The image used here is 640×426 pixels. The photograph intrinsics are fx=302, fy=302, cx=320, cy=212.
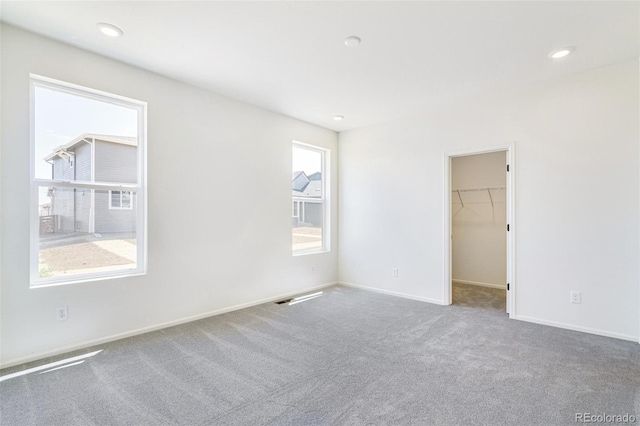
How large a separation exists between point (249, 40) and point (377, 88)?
1.61m

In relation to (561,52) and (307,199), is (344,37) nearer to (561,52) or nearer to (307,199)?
(561,52)

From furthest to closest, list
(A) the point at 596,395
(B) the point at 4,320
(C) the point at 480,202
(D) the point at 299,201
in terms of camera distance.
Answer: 1. (C) the point at 480,202
2. (D) the point at 299,201
3. (B) the point at 4,320
4. (A) the point at 596,395

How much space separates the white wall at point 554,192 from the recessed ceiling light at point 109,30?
3.58 meters

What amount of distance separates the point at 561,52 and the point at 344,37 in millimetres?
2015

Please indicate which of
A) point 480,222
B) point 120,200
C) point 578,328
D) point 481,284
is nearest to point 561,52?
point 578,328

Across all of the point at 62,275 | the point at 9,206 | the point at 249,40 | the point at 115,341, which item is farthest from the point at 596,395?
the point at 9,206

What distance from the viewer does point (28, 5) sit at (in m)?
2.17

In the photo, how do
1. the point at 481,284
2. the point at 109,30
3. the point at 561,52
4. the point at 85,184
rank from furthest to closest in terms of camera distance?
the point at 481,284, the point at 85,184, the point at 561,52, the point at 109,30

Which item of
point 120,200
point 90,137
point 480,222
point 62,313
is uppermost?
point 90,137

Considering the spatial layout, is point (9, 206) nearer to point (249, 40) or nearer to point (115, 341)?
point (115, 341)

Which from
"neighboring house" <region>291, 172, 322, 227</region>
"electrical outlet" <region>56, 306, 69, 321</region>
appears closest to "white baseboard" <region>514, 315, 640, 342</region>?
"neighboring house" <region>291, 172, 322, 227</region>

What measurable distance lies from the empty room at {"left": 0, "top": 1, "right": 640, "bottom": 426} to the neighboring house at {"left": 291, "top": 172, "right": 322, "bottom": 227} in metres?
0.23

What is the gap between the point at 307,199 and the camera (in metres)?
5.04

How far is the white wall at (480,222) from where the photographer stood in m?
5.14
